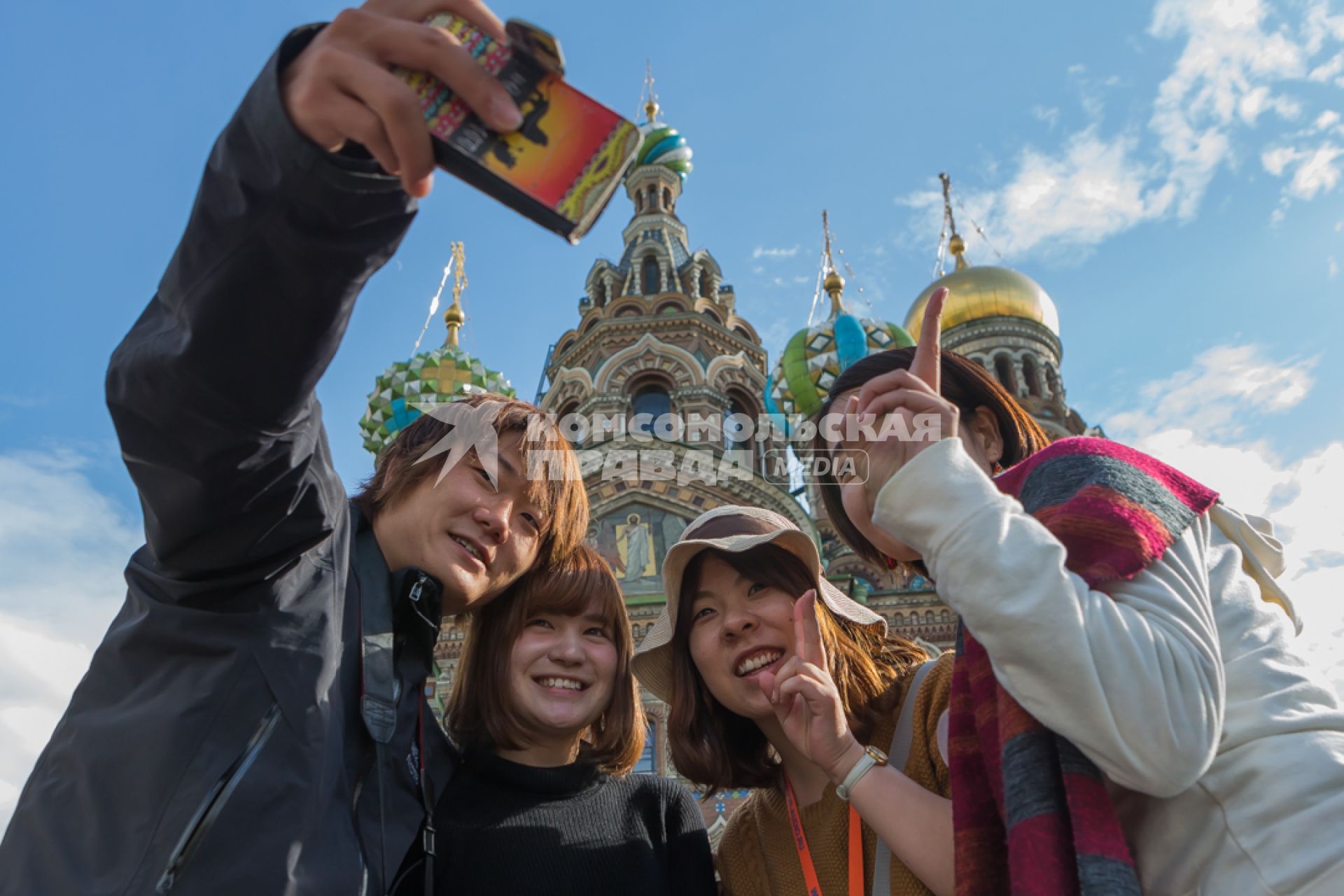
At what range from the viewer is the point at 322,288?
41.8 inches

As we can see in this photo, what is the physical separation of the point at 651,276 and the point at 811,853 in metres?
19.5

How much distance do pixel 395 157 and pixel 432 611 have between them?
1.14 meters

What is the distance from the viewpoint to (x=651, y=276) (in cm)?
2100

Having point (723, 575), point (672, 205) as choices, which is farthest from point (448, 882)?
point (672, 205)

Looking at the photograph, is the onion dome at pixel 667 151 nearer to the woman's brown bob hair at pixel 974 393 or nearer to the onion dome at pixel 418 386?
the onion dome at pixel 418 386

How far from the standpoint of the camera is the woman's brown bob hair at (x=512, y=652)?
2326mm

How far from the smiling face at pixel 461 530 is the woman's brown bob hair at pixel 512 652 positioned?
229 millimetres

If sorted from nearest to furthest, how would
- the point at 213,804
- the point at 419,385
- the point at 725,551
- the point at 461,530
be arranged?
the point at 213,804
the point at 461,530
the point at 725,551
the point at 419,385

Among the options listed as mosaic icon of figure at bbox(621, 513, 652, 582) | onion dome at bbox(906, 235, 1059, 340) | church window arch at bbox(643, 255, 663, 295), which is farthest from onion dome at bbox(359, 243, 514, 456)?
onion dome at bbox(906, 235, 1059, 340)

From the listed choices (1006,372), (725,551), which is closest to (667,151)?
(1006,372)

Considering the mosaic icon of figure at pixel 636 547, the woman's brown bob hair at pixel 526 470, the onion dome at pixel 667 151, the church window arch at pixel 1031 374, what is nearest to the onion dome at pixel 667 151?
the onion dome at pixel 667 151

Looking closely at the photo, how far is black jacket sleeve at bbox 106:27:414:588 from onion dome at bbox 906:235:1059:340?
1862 cm

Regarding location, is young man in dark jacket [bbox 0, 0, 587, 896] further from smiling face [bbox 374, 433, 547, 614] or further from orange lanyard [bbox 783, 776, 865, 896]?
orange lanyard [bbox 783, 776, 865, 896]

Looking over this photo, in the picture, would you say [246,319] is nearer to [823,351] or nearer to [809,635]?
[809,635]
